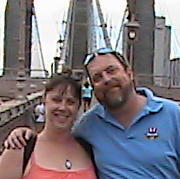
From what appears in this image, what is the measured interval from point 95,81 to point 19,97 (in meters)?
14.6

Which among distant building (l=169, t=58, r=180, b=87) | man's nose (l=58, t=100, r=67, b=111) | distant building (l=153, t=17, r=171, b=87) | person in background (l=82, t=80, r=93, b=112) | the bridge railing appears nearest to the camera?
man's nose (l=58, t=100, r=67, b=111)

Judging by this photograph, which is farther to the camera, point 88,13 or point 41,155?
point 88,13

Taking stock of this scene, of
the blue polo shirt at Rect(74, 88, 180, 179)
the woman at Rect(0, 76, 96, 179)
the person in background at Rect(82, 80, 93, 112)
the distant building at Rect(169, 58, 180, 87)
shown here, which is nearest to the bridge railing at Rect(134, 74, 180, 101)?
the distant building at Rect(169, 58, 180, 87)

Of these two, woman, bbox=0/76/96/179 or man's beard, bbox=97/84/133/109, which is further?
man's beard, bbox=97/84/133/109

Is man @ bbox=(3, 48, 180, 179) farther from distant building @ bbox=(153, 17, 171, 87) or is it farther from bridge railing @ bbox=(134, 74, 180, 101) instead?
distant building @ bbox=(153, 17, 171, 87)

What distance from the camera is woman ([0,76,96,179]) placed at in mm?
2641

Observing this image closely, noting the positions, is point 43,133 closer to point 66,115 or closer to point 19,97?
point 66,115

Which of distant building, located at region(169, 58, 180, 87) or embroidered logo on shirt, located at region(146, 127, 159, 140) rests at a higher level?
embroidered logo on shirt, located at region(146, 127, 159, 140)

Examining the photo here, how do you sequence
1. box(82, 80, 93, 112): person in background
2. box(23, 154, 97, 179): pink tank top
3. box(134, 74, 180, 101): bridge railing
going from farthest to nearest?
box(134, 74, 180, 101): bridge railing → box(82, 80, 93, 112): person in background → box(23, 154, 97, 179): pink tank top

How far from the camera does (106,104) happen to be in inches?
110

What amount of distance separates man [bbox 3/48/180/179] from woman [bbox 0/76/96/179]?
0.27 feet

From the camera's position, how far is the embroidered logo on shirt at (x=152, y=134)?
277cm

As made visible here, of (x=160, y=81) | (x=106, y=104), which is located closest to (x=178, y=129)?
(x=106, y=104)

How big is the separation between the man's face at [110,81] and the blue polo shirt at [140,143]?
4.2 inches
